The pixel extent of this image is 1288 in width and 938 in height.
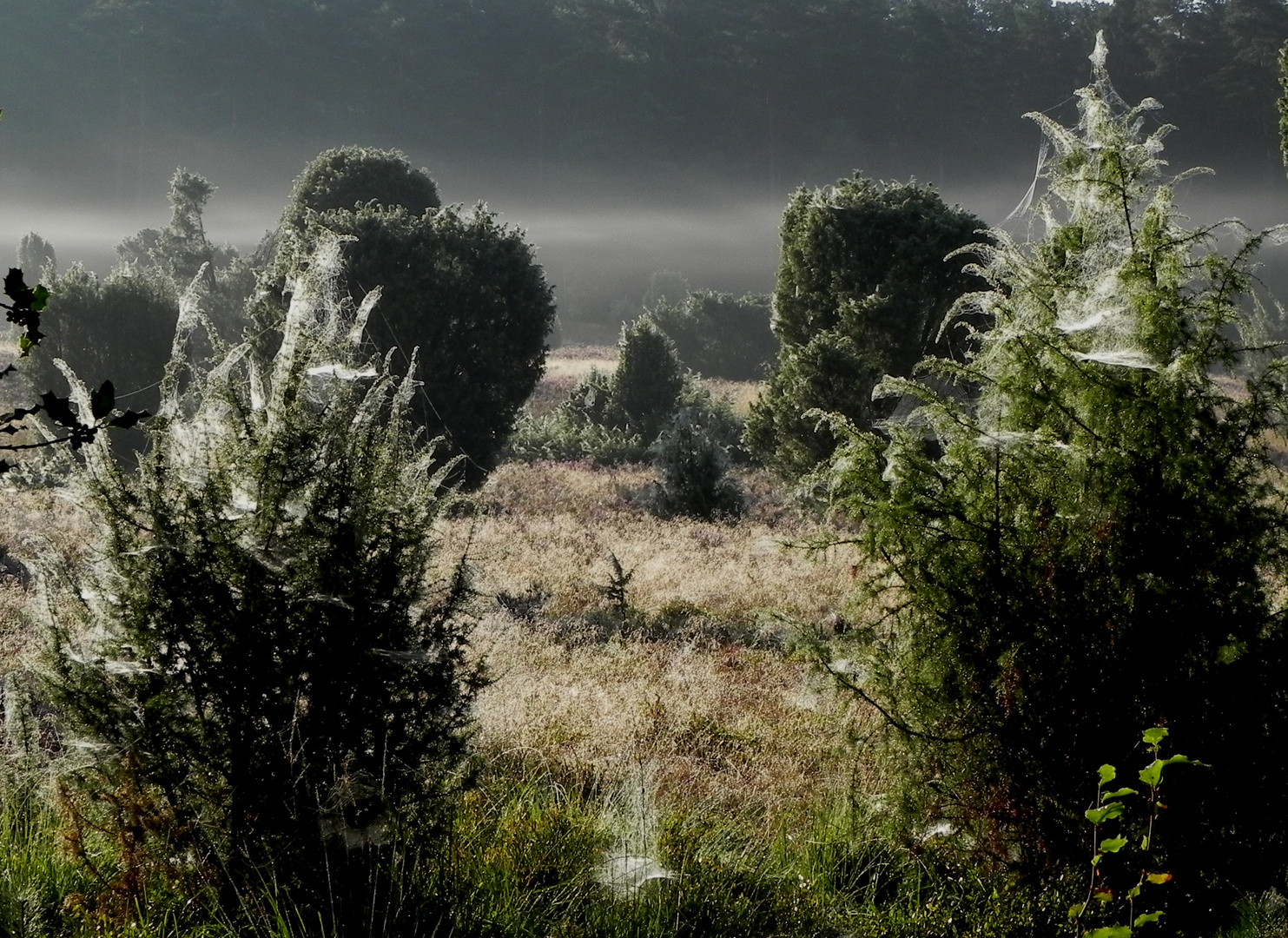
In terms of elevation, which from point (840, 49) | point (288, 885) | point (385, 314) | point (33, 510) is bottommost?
point (33, 510)

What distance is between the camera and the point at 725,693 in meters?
7.84

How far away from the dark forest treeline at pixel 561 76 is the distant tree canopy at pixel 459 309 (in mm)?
134825

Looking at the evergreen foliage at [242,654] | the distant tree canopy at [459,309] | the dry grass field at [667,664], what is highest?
the distant tree canopy at [459,309]

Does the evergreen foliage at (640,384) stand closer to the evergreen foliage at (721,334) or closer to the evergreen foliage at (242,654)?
the evergreen foliage at (721,334)

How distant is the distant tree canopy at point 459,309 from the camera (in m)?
21.3

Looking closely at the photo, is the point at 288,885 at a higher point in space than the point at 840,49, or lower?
lower

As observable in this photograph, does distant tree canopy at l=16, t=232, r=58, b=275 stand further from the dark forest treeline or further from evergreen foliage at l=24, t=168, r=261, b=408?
the dark forest treeline

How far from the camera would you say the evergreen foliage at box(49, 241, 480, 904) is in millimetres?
3141

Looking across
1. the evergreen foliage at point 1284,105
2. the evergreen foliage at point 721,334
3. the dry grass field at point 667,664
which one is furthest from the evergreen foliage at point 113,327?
the evergreen foliage at point 721,334

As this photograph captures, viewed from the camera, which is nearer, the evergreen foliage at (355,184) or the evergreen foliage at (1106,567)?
the evergreen foliage at (1106,567)

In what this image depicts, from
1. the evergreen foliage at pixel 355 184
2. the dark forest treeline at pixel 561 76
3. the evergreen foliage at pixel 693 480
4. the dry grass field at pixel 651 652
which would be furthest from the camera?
the dark forest treeline at pixel 561 76

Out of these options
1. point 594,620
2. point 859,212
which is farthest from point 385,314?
point 594,620

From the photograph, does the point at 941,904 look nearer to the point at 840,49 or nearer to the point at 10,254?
the point at 10,254

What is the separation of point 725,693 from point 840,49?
565 feet
